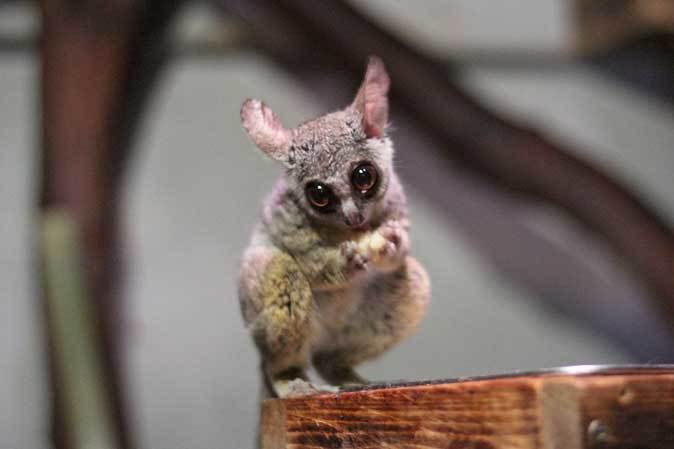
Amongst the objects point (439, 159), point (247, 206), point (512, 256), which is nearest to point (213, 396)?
point (247, 206)

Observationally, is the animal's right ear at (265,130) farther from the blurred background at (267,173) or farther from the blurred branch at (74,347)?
the blurred branch at (74,347)

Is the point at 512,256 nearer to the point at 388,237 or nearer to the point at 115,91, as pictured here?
the point at 115,91

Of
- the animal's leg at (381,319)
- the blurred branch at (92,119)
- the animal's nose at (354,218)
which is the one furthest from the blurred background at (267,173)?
the animal's nose at (354,218)

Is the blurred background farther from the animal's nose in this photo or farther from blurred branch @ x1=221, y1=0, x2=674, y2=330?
the animal's nose

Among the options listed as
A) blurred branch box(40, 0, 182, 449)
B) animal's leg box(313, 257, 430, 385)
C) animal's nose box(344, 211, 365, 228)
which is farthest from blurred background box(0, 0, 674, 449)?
animal's nose box(344, 211, 365, 228)

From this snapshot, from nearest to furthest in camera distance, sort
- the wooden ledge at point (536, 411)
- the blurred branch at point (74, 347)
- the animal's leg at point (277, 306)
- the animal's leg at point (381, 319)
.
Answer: the wooden ledge at point (536, 411)
the animal's leg at point (277, 306)
the animal's leg at point (381, 319)
the blurred branch at point (74, 347)

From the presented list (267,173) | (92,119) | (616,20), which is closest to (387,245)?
(267,173)
